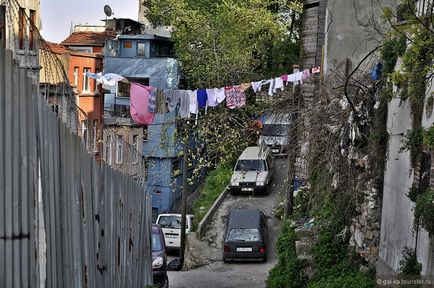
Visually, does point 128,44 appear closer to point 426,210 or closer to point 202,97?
point 202,97

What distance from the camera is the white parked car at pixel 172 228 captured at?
28.9 metres

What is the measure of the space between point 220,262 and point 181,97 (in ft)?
25.2

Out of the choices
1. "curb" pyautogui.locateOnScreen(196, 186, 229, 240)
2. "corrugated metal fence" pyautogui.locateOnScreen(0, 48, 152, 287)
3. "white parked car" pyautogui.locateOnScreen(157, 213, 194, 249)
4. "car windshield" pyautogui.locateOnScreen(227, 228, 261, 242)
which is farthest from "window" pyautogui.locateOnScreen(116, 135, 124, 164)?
"white parked car" pyautogui.locateOnScreen(157, 213, 194, 249)

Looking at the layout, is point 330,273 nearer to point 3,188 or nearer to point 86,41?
point 3,188

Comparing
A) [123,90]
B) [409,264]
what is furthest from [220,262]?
[123,90]

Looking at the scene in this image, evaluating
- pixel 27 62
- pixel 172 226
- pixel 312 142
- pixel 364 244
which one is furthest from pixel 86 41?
pixel 27 62

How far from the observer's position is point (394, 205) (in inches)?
418

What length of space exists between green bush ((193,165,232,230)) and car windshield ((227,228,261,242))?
590cm

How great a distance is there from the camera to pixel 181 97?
59.9 ft

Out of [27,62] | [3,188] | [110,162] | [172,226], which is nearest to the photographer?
[3,188]

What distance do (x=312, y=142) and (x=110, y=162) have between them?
6636mm

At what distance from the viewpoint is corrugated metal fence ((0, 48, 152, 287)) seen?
4859 millimetres

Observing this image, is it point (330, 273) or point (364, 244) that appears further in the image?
point (330, 273)

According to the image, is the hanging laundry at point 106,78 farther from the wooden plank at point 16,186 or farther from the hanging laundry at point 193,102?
the wooden plank at point 16,186
